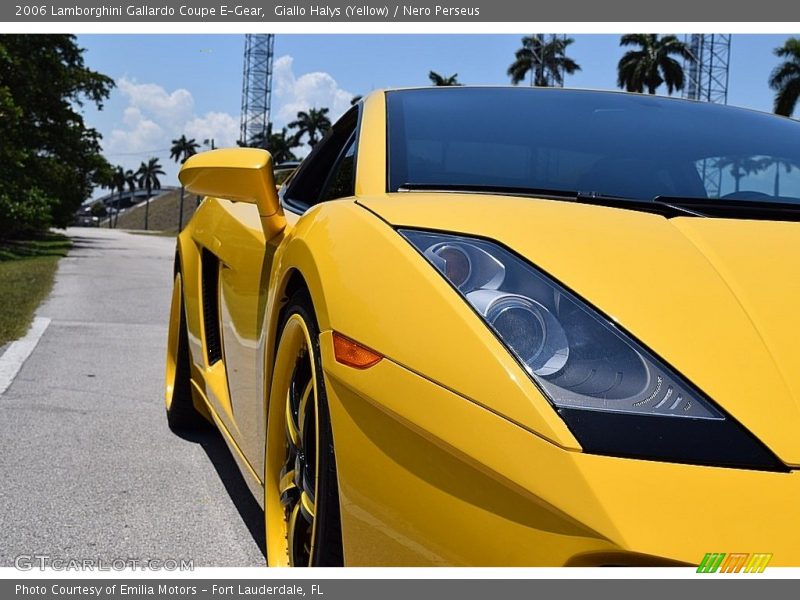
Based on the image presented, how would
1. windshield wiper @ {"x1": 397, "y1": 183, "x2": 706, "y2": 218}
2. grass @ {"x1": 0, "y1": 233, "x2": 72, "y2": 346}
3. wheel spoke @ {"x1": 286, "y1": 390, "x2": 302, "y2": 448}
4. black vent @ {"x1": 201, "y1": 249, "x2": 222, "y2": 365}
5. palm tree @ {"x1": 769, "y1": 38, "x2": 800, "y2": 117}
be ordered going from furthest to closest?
palm tree @ {"x1": 769, "y1": 38, "x2": 800, "y2": 117}
grass @ {"x1": 0, "y1": 233, "x2": 72, "y2": 346}
black vent @ {"x1": 201, "y1": 249, "x2": 222, "y2": 365}
wheel spoke @ {"x1": 286, "y1": 390, "x2": 302, "y2": 448}
windshield wiper @ {"x1": 397, "y1": 183, "x2": 706, "y2": 218}

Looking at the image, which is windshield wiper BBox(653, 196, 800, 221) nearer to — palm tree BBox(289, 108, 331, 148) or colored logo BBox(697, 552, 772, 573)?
colored logo BBox(697, 552, 772, 573)

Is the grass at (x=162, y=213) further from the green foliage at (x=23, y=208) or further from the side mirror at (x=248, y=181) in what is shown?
the side mirror at (x=248, y=181)

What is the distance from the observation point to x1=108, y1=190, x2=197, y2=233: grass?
386 ft

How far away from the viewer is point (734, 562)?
1.26 meters

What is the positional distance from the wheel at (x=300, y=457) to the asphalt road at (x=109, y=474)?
47cm

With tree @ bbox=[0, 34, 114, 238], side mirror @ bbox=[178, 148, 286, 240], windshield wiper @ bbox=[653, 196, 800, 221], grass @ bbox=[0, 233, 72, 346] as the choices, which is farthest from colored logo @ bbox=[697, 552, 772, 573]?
tree @ bbox=[0, 34, 114, 238]

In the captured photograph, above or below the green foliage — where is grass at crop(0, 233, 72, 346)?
below

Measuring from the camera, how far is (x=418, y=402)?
1469 mm

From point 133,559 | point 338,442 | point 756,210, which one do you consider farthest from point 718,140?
point 133,559

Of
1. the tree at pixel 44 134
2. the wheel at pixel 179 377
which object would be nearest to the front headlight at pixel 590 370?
the wheel at pixel 179 377

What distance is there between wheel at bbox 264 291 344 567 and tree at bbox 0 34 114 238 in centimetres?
2118

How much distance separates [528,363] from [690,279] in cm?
35

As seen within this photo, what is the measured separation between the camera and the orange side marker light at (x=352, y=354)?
160 centimetres
